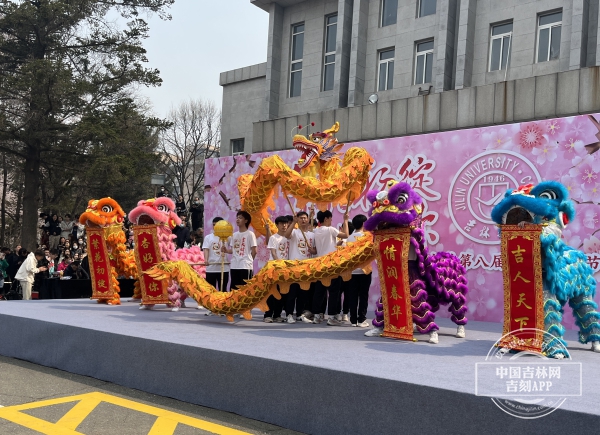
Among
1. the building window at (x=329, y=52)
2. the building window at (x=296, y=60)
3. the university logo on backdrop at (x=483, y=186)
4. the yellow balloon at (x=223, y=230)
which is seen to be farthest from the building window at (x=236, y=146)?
the yellow balloon at (x=223, y=230)

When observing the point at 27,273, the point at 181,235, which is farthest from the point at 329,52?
the point at 27,273

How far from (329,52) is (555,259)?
500 inches

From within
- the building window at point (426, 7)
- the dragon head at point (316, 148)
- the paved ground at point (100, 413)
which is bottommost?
the paved ground at point (100, 413)

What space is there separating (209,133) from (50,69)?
31.0 ft

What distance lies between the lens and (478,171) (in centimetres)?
706

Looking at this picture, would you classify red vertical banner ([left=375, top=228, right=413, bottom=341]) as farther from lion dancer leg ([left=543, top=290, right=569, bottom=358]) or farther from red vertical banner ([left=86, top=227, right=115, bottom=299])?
red vertical banner ([left=86, top=227, right=115, bottom=299])

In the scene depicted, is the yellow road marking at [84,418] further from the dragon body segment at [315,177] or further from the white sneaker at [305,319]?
the white sneaker at [305,319]

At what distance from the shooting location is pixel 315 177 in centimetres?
627

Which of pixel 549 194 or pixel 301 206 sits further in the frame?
pixel 301 206

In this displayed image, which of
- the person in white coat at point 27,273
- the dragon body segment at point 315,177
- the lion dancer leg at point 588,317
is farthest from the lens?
the person in white coat at point 27,273

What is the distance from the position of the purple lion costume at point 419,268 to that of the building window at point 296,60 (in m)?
12.0

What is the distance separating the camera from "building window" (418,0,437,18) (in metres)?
14.5

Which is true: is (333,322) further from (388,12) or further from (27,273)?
(388,12)

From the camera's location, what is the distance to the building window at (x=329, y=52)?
16.3 meters
